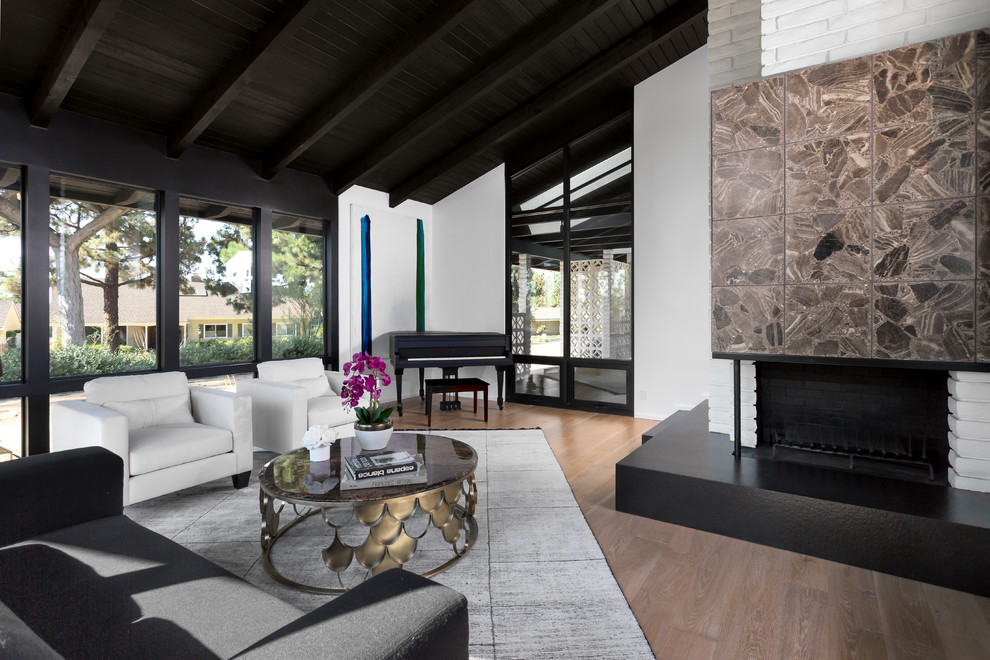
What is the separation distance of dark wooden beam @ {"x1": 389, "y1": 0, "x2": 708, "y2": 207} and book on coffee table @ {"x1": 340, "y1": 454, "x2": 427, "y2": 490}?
428 centimetres

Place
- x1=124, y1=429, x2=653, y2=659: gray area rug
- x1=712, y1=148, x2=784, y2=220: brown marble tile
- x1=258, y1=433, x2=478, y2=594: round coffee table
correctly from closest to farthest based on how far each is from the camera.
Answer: x1=124, y1=429, x2=653, y2=659: gray area rug < x1=258, y1=433, x2=478, y2=594: round coffee table < x1=712, y1=148, x2=784, y2=220: brown marble tile

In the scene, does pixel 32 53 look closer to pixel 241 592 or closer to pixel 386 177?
pixel 386 177

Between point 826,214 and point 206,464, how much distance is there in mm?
3814

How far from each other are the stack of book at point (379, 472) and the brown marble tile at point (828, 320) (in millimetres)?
2116

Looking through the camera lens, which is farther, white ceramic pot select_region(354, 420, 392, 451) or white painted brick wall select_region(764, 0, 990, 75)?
white ceramic pot select_region(354, 420, 392, 451)

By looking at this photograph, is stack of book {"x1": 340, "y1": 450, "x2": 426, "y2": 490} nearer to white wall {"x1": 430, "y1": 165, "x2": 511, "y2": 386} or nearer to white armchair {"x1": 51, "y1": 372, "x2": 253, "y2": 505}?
white armchair {"x1": 51, "y1": 372, "x2": 253, "y2": 505}

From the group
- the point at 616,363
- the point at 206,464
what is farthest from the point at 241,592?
the point at 616,363

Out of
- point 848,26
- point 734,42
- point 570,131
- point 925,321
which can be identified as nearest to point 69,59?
point 734,42

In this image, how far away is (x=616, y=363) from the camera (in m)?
5.76

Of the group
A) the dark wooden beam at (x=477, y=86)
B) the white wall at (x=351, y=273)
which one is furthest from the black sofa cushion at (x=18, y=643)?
the white wall at (x=351, y=273)

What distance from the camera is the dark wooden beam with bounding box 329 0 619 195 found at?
13.2 feet

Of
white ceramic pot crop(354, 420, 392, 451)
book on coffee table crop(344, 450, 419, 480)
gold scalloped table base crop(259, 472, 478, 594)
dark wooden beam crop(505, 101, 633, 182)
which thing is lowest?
gold scalloped table base crop(259, 472, 478, 594)

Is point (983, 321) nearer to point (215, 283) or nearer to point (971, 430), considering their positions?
point (971, 430)

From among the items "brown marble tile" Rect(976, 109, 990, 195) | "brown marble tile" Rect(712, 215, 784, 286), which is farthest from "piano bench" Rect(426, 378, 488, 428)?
"brown marble tile" Rect(976, 109, 990, 195)
